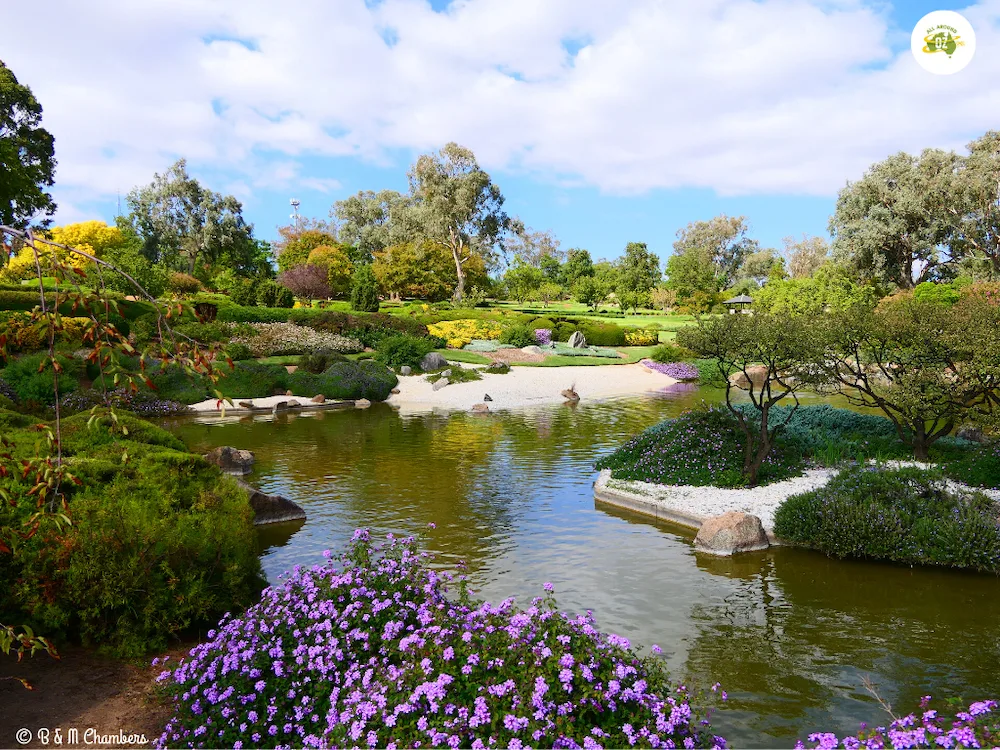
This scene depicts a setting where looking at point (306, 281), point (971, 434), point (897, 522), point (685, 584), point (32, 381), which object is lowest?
point (685, 584)

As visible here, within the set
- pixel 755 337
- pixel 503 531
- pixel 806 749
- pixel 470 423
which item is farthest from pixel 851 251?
pixel 806 749

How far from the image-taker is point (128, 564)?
645cm

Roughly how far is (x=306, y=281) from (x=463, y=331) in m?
21.5

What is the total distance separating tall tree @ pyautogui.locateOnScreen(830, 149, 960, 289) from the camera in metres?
47.4

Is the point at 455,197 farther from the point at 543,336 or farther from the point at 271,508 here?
the point at 271,508

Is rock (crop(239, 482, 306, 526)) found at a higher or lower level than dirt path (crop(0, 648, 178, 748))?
higher

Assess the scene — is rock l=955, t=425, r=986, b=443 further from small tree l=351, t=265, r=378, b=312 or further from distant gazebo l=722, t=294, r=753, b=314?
distant gazebo l=722, t=294, r=753, b=314

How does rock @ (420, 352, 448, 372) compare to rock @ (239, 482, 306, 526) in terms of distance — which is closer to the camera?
rock @ (239, 482, 306, 526)

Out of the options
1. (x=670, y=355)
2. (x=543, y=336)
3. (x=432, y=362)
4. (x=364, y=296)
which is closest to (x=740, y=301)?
(x=543, y=336)

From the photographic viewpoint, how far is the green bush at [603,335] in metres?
42.2

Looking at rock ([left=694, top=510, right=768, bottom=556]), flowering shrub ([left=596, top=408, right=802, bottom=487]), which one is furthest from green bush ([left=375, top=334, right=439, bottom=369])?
rock ([left=694, top=510, right=768, bottom=556])

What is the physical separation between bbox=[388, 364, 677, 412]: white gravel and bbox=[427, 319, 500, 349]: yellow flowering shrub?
710cm

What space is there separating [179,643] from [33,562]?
1483mm

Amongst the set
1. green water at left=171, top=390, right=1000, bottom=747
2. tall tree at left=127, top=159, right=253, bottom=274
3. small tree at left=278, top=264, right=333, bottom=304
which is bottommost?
green water at left=171, top=390, right=1000, bottom=747
